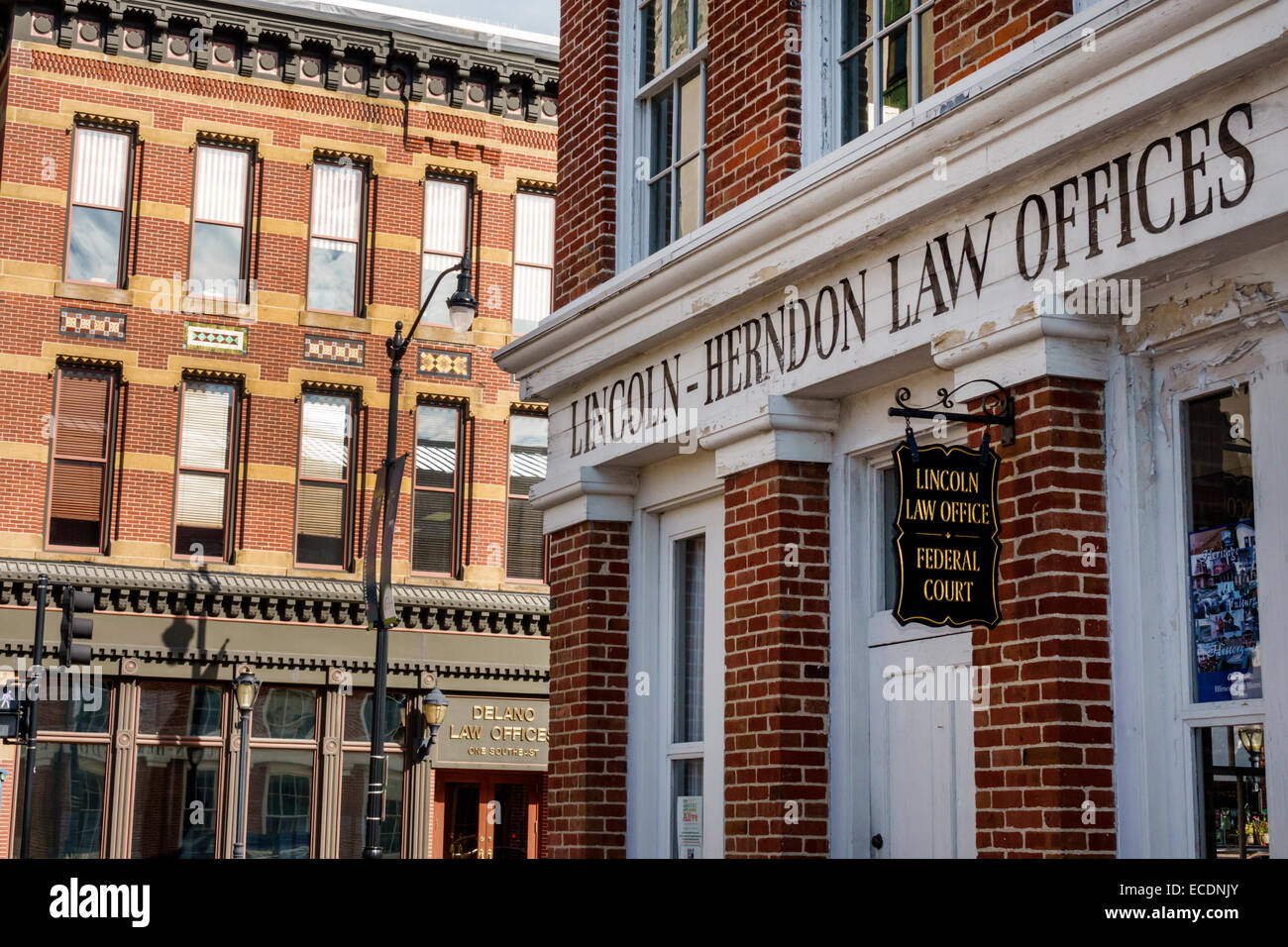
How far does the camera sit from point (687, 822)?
9.59 metres

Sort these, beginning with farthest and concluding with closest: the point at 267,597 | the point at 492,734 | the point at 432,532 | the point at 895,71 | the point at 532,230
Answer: the point at 532,230, the point at 432,532, the point at 492,734, the point at 267,597, the point at 895,71

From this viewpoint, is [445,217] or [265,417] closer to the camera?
[265,417]

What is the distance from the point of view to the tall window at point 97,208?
24.6 meters

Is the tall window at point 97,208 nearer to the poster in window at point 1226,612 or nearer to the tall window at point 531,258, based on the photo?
the tall window at point 531,258

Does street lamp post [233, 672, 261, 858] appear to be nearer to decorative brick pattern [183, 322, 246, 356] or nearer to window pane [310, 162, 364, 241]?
decorative brick pattern [183, 322, 246, 356]

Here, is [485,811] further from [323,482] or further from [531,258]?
[531,258]

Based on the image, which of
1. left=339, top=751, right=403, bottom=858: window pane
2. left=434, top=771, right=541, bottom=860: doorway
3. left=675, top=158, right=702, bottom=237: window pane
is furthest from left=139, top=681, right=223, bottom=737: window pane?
left=675, top=158, right=702, bottom=237: window pane

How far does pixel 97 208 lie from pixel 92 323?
1840 mm

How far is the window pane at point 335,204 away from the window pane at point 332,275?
19 centimetres

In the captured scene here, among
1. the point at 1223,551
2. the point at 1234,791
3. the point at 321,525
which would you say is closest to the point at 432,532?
the point at 321,525

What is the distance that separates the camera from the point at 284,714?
24297mm

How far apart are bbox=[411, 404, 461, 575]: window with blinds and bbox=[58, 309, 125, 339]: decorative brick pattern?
4.69 metres

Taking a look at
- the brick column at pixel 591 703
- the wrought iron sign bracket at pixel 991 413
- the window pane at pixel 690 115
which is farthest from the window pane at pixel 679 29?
the wrought iron sign bracket at pixel 991 413

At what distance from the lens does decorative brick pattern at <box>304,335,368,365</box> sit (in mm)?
25344
